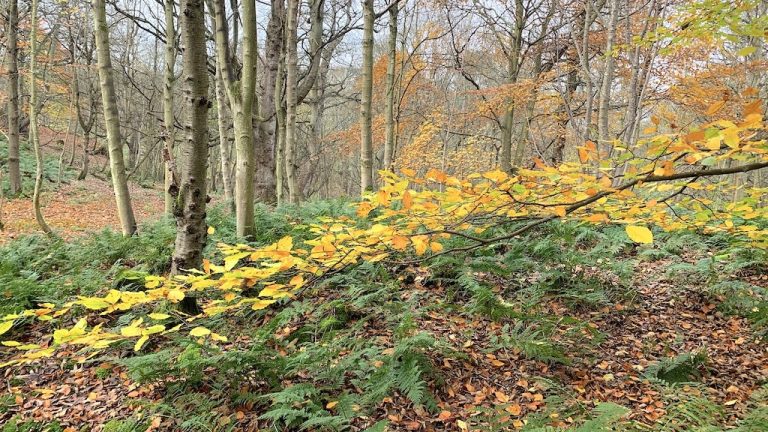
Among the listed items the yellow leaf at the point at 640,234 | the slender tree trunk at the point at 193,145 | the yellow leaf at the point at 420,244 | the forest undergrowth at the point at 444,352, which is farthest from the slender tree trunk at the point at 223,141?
the yellow leaf at the point at 640,234

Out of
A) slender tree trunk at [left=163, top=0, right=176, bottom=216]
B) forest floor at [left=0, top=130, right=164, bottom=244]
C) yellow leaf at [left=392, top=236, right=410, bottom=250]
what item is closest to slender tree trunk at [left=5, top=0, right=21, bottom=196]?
forest floor at [left=0, top=130, right=164, bottom=244]

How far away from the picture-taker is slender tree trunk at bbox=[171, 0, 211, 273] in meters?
3.37

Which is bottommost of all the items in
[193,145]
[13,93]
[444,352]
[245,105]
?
[444,352]

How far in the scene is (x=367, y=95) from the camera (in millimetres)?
6859

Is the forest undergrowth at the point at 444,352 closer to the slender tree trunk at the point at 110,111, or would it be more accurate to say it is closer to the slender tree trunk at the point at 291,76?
the slender tree trunk at the point at 110,111

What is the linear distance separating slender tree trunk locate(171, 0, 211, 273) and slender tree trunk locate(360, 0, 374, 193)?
10.9 feet

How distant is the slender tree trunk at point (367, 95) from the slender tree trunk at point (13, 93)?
10119 millimetres

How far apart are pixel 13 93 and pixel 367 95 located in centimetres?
1125

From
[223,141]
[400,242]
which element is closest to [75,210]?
[223,141]

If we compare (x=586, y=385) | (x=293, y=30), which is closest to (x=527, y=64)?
(x=293, y=30)

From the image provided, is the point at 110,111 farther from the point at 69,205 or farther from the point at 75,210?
the point at 69,205

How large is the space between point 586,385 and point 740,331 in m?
2.15

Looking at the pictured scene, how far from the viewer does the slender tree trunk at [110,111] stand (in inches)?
232

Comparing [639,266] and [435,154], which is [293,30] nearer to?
[639,266]
